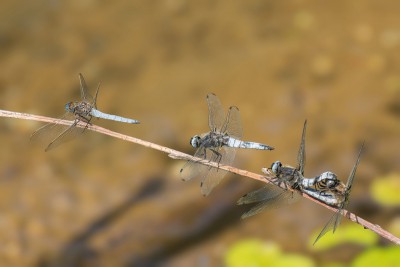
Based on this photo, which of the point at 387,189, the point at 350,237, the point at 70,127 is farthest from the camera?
the point at 387,189

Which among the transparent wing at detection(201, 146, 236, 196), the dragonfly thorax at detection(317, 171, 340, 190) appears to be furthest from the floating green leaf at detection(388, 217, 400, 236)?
the dragonfly thorax at detection(317, 171, 340, 190)

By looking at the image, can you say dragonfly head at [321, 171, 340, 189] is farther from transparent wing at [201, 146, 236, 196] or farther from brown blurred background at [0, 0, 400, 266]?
brown blurred background at [0, 0, 400, 266]

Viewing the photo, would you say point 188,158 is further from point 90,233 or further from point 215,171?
point 90,233

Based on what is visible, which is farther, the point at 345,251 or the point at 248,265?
the point at 345,251

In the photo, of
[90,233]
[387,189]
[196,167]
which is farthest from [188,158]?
[387,189]

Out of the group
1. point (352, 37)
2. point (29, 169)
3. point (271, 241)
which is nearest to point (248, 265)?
point (271, 241)

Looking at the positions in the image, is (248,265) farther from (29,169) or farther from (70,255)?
(29,169)
